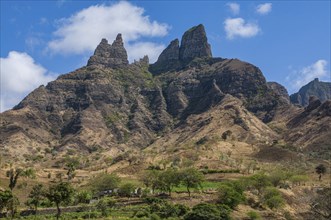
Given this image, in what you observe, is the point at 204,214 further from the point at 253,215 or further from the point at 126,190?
the point at 126,190

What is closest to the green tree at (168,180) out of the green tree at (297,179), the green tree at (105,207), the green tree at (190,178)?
the green tree at (190,178)

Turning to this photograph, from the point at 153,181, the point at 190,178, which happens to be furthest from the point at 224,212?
the point at 153,181

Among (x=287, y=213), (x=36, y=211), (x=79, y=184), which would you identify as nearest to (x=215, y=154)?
(x=79, y=184)

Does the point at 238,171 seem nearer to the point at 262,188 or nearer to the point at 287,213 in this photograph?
the point at 262,188

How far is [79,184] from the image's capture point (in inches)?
5832

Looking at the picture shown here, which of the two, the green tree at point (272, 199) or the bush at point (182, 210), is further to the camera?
the green tree at point (272, 199)

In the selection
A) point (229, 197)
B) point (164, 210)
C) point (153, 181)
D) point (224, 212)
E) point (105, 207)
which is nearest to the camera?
point (224, 212)

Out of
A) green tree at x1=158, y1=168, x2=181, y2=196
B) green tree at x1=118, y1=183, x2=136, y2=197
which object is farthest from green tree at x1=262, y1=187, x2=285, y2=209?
green tree at x1=118, y1=183, x2=136, y2=197

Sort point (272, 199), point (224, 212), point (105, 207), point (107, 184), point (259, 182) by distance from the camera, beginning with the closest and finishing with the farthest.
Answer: point (224, 212), point (105, 207), point (272, 199), point (259, 182), point (107, 184)

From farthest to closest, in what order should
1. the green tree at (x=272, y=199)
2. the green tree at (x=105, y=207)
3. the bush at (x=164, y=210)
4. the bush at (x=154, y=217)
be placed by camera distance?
1. the green tree at (x=272, y=199)
2. the green tree at (x=105, y=207)
3. the bush at (x=164, y=210)
4. the bush at (x=154, y=217)

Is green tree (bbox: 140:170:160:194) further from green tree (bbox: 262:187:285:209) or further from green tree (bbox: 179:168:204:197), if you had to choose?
green tree (bbox: 262:187:285:209)

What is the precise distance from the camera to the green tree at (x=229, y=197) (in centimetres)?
9902

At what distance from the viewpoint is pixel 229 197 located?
99.2 meters

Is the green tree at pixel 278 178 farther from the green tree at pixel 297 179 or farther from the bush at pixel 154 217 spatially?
the bush at pixel 154 217
